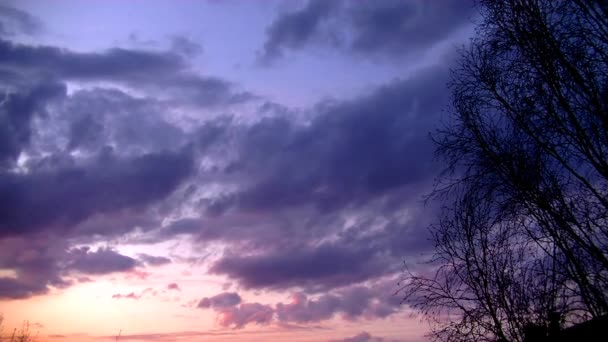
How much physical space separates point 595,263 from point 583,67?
4031 millimetres

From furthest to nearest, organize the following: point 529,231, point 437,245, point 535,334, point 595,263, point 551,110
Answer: point 437,245 < point 535,334 < point 529,231 < point 551,110 < point 595,263

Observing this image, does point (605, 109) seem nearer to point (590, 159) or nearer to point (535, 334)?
point (590, 159)

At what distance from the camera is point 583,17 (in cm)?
853

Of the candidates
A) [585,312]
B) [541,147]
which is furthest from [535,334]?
[541,147]

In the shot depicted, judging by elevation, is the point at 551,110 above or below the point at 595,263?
above

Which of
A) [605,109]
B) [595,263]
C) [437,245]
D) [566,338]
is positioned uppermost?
[605,109]

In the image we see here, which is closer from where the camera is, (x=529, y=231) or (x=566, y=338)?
(x=529, y=231)

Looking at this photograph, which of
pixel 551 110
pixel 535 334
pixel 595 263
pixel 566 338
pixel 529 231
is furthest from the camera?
pixel 535 334

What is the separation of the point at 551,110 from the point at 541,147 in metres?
0.91

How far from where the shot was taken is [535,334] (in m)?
11.2

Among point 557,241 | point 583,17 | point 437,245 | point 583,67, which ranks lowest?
point 557,241

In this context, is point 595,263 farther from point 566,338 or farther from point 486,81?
point 486,81

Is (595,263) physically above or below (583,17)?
below

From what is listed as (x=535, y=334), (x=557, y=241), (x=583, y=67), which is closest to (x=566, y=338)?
(x=535, y=334)
